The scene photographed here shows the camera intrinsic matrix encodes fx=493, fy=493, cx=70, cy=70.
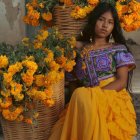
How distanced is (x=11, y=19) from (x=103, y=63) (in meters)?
1.84

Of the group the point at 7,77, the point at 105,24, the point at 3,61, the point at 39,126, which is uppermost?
the point at 105,24

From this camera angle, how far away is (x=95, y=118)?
146 inches

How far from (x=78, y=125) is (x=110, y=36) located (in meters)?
1.05

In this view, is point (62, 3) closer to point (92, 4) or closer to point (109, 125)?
point (92, 4)

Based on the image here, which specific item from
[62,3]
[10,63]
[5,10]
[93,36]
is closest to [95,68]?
[93,36]

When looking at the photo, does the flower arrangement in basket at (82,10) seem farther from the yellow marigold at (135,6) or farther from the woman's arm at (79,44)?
the woman's arm at (79,44)

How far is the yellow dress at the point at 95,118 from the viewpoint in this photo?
371 cm

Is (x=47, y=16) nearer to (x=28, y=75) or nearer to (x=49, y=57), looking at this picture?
(x=49, y=57)

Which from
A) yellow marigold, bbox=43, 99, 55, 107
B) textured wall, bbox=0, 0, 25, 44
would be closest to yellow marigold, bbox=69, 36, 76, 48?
yellow marigold, bbox=43, 99, 55, 107

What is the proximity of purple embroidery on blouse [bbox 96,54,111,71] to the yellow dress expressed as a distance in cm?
31

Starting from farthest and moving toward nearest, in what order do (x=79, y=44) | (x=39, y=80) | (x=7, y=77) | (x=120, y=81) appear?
(x=79, y=44), (x=120, y=81), (x=39, y=80), (x=7, y=77)

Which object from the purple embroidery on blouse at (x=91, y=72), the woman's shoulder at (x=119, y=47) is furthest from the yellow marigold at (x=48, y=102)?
the woman's shoulder at (x=119, y=47)

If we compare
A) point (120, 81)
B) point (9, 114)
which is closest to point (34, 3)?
point (120, 81)

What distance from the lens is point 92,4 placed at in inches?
168
